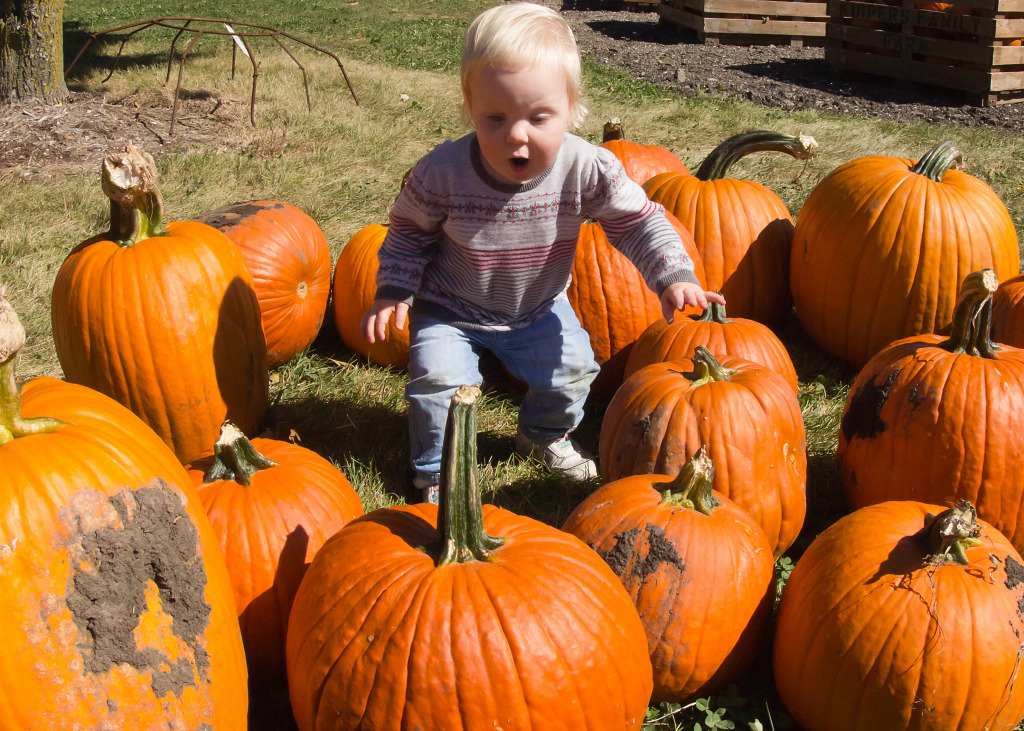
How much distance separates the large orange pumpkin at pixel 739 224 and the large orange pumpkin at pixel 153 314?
222cm

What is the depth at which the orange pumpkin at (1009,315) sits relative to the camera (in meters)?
3.45

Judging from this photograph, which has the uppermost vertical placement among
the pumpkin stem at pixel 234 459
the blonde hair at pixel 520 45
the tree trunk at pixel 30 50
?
the tree trunk at pixel 30 50

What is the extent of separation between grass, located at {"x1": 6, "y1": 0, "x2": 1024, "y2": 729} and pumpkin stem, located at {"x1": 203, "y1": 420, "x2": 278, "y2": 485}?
774 millimetres

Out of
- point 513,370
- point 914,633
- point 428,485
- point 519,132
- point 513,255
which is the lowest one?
point 428,485

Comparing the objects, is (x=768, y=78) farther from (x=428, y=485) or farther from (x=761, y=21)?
(x=428, y=485)

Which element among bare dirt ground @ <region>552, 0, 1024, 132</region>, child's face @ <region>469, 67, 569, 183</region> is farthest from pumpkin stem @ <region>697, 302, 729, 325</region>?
bare dirt ground @ <region>552, 0, 1024, 132</region>

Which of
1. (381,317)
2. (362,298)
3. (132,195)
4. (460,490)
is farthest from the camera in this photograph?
(362,298)

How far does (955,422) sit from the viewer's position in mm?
2820

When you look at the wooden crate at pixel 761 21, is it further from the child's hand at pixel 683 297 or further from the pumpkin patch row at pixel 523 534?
the child's hand at pixel 683 297

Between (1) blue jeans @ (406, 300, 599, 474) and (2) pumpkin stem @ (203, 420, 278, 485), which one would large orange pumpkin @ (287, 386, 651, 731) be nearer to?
(2) pumpkin stem @ (203, 420, 278, 485)

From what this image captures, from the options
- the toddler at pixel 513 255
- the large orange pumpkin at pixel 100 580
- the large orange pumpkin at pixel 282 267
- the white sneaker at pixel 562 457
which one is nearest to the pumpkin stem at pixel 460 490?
the large orange pumpkin at pixel 100 580

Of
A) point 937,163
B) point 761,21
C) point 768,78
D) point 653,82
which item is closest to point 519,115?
point 937,163

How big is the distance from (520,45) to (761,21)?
11.6 meters

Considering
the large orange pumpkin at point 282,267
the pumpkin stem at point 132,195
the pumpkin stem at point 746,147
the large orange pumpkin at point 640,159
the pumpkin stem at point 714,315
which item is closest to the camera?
the pumpkin stem at point 132,195
